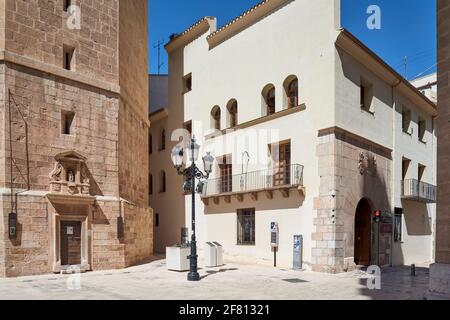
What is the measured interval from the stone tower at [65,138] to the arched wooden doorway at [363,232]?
9.46 meters

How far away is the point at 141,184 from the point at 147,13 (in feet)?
29.6

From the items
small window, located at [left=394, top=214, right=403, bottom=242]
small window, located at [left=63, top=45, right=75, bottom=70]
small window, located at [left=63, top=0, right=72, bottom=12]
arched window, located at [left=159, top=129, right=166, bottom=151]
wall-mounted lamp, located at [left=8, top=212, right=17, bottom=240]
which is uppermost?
small window, located at [left=63, top=0, right=72, bottom=12]

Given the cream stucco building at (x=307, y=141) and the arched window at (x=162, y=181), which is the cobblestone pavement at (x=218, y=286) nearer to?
the cream stucco building at (x=307, y=141)

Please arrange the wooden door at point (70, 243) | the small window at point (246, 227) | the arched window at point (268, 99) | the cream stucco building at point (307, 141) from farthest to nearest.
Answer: the arched window at point (268, 99)
the small window at point (246, 227)
the cream stucco building at point (307, 141)
the wooden door at point (70, 243)

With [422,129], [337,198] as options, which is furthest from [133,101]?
[422,129]

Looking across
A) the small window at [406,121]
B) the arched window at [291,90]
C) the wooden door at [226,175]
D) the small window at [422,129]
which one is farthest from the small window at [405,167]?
the wooden door at [226,175]

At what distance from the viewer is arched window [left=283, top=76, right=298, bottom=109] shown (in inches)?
675

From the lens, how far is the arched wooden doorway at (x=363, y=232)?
57.1ft

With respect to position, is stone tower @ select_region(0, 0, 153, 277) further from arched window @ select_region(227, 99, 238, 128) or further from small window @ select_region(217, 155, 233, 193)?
arched window @ select_region(227, 99, 238, 128)

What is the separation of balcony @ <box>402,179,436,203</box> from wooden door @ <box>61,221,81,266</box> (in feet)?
47.3

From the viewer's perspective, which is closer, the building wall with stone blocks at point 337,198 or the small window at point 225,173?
the building wall with stone blocks at point 337,198

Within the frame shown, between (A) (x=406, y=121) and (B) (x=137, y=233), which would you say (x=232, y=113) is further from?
(A) (x=406, y=121)

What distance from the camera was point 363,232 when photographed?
695 inches

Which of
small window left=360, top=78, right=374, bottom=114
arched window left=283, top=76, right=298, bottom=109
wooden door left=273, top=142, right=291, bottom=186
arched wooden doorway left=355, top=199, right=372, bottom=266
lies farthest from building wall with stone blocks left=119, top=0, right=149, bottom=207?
small window left=360, top=78, right=374, bottom=114
